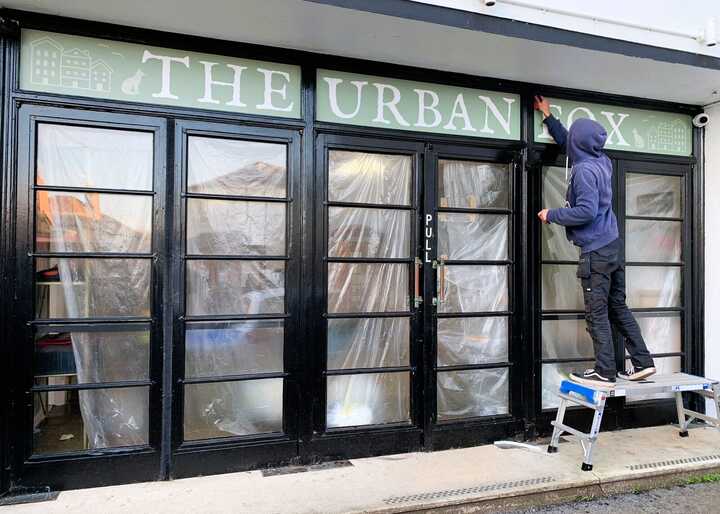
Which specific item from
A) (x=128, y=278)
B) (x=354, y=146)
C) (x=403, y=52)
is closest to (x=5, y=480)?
(x=128, y=278)

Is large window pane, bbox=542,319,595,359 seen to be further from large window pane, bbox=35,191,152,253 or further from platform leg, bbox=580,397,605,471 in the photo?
large window pane, bbox=35,191,152,253

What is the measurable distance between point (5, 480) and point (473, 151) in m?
3.91

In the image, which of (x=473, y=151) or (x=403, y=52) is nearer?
(x=403, y=52)

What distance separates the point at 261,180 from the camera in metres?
3.58

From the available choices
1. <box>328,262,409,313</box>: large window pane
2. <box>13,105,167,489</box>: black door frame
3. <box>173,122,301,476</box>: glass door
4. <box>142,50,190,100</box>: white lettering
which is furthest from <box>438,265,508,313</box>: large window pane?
<box>142,50,190,100</box>: white lettering

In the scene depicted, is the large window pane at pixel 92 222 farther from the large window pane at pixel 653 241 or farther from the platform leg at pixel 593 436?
the large window pane at pixel 653 241

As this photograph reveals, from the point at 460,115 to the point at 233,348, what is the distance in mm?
2506

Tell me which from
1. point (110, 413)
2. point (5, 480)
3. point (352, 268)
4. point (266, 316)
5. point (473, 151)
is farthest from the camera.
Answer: point (473, 151)

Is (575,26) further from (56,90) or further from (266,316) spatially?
(56,90)

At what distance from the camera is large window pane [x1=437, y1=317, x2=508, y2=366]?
13.2 feet

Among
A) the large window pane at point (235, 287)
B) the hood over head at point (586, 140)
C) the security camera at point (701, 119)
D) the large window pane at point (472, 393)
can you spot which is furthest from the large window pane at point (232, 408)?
the security camera at point (701, 119)

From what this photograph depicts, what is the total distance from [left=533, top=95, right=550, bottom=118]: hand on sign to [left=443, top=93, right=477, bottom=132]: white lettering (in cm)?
63

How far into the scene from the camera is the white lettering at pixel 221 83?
3.40m

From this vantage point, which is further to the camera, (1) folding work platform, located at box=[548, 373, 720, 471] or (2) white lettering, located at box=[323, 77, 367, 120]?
(2) white lettering, located at box=[323, 77, 367, 120]
